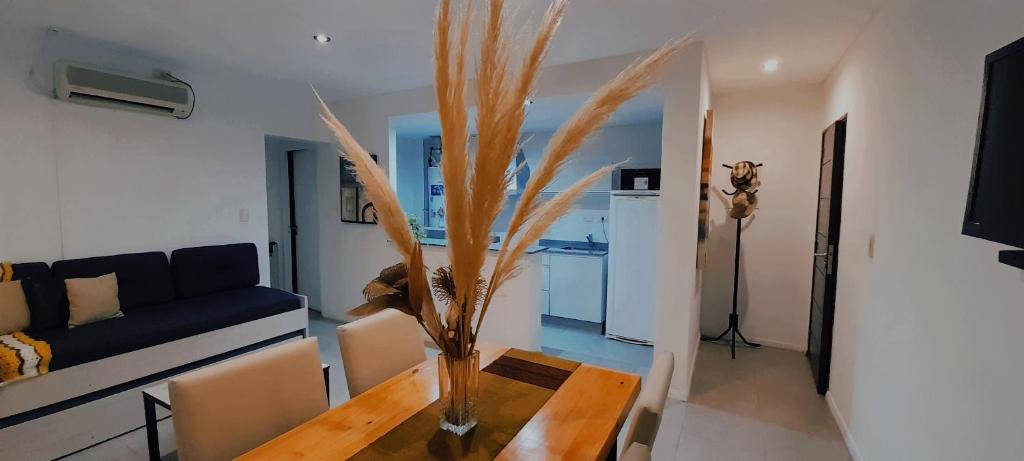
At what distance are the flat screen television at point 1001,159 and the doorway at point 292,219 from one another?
4820 mm

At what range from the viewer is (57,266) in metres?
2.65

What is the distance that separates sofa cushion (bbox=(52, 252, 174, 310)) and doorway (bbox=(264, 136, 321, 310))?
1.62 m

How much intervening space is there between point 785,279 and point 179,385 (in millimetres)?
4101

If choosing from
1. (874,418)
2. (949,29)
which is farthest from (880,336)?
(949,29)

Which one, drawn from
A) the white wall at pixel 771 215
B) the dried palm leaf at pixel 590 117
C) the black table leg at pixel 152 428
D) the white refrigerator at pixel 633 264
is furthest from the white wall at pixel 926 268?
the black table leg at pixel 152 428

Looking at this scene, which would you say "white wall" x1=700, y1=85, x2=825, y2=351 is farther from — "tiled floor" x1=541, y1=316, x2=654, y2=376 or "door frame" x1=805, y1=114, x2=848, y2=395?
"tiled floor" x1=541, y1=316, x2=654, y2=376

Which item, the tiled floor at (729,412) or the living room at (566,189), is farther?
the tiled floor at (729,412)

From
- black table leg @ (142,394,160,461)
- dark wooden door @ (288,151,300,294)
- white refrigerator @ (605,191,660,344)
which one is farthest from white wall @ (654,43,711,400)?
dark wooden door @ (288,151,300,294)

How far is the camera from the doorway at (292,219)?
4688mm

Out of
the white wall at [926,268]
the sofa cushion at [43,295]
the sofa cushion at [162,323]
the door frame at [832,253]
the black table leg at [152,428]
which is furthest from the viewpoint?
the door frame at [832,253]

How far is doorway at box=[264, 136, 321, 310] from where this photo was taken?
15.4 ft

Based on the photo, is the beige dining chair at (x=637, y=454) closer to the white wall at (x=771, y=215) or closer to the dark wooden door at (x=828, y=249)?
the dark wooden door at (x=828, y=249)

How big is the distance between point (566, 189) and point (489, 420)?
706mm

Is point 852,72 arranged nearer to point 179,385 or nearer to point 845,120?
point 845,120
